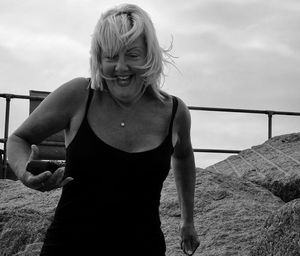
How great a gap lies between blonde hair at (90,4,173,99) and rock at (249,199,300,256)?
3.60ft

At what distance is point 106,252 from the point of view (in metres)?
2.44

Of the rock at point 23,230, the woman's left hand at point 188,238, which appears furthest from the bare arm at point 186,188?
the rock at point 23,230

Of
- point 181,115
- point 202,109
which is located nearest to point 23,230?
A: point 181,115

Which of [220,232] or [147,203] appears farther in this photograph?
[220,232]

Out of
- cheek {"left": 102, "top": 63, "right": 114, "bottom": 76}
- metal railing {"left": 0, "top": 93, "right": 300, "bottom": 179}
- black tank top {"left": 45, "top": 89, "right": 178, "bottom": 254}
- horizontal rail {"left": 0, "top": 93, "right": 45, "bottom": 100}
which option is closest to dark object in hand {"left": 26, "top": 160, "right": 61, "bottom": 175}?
black tank top {"left": 45, "top": 89, "right": 178, "bottom": 254}

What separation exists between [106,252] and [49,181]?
334 millimetres

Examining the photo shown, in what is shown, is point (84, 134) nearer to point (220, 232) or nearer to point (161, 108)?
point (161, 108)

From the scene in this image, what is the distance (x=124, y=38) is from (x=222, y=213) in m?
2.44

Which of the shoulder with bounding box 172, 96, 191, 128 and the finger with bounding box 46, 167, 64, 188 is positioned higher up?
the shoulder with bounding box 172, 96, 191, 128

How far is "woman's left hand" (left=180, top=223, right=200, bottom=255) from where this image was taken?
296 centimetres

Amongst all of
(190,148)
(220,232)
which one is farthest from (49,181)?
(220,232)

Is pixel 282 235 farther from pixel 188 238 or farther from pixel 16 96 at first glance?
pixel 16 96

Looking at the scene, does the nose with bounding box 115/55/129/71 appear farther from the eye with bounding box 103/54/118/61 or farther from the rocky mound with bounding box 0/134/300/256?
the rocky mound with bounding box 0/134/300/256

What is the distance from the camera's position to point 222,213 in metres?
4.74
